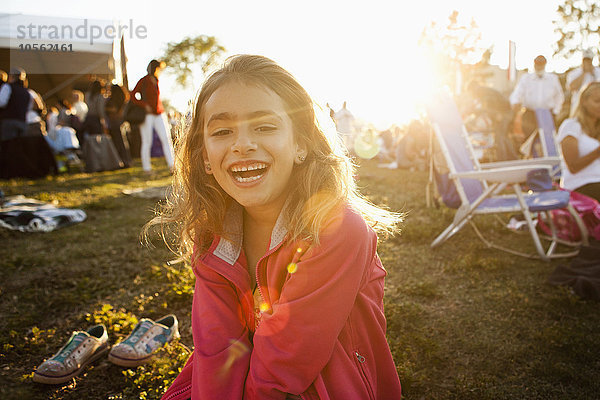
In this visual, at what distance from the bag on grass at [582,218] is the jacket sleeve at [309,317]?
2.98m

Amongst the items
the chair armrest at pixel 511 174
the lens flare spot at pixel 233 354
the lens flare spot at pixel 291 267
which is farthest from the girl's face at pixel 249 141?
the chair armrest at pixel 511 174

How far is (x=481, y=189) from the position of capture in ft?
12.4

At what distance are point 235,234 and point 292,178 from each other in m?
0.32

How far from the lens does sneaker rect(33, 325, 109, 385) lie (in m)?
1.96

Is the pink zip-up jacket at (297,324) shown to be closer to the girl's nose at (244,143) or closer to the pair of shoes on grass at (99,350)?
the girl's nose at (244,143)

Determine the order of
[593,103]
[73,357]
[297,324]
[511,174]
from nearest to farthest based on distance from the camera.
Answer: [297,324], [73,357], [511,174], [593,103]

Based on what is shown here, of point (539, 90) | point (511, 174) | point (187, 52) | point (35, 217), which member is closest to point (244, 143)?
point (511, 174)

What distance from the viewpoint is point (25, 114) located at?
7.89m

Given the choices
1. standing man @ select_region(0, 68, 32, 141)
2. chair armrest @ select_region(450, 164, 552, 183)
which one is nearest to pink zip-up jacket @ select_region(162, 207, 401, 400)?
chair armrest @ select_region(450, 164, 552, 183)

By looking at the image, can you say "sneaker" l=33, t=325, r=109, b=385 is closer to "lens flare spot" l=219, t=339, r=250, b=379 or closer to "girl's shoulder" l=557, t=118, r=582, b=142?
"lens flare spot" l=219, t=339, r=250, b=379

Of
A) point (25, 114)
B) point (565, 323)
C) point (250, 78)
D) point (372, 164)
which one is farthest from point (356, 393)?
point (372, 164)

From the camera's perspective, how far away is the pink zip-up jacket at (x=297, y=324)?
120cm

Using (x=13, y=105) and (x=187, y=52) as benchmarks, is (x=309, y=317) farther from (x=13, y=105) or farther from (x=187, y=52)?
(x=187, y=52)

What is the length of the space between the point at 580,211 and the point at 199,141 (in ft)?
10.9
